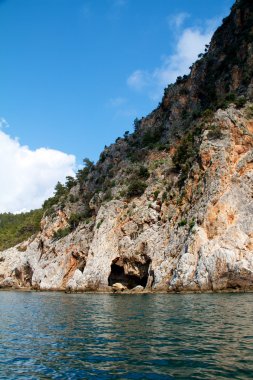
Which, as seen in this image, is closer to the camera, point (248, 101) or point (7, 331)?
point (7, 331)

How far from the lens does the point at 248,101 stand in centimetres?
6156

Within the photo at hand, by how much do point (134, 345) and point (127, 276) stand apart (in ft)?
154

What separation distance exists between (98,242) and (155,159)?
73.3 feet

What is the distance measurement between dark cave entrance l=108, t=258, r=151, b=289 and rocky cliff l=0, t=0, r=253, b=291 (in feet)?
0.54

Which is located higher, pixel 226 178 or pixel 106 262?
pixel 226 178

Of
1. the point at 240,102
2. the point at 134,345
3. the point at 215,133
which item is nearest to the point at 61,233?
the point at 215,133

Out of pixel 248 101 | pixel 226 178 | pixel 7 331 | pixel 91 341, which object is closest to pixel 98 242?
pixel 226 178

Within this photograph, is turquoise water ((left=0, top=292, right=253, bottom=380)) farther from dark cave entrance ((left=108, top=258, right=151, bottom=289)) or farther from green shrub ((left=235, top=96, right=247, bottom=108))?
green shrub ((left=235, top=96, right=247, bottom=108))

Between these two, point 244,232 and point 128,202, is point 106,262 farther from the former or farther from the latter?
point 244,232

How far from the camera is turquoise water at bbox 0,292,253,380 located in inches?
473

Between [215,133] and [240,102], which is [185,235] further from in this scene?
[240,102]

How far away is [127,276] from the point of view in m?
62.0

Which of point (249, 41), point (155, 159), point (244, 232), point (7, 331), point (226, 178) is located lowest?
point (7, 331)

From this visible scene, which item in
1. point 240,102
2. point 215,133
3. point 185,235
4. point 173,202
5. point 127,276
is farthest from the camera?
point 127,276
